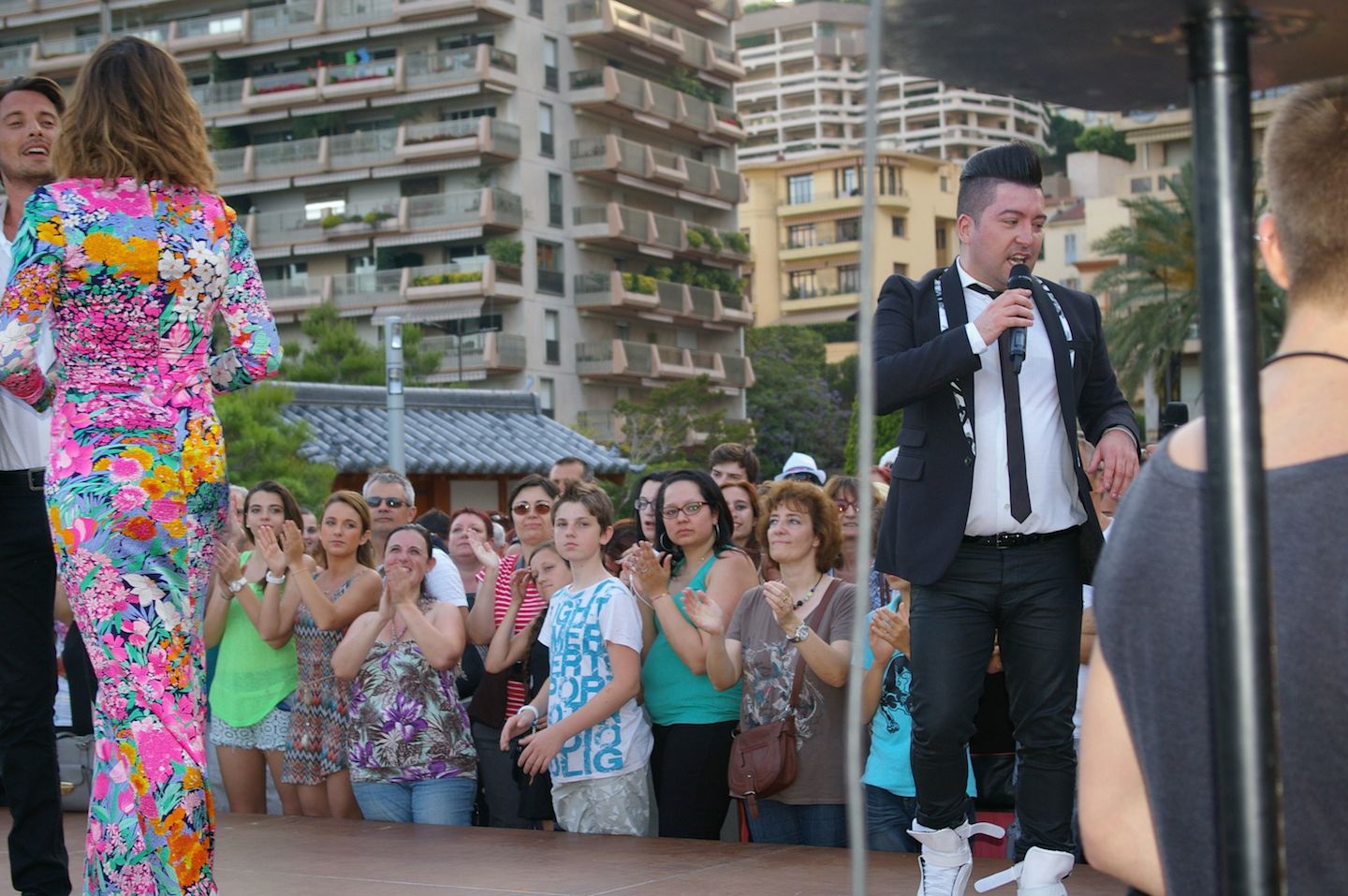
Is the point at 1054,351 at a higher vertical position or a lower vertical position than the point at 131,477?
higher

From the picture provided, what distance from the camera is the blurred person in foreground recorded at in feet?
5.60

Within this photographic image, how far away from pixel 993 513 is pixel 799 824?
2180 millimetres

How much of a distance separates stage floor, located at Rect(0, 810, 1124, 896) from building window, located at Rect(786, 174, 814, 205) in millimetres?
79414

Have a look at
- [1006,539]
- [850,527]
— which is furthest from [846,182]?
[1006,539]

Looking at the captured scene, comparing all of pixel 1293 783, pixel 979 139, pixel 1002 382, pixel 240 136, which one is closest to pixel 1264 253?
pixel 1293 783

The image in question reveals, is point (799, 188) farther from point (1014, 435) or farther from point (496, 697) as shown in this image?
point (1014, 435)

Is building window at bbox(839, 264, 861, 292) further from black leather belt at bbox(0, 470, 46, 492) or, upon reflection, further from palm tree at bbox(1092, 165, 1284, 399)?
black leather belt at bbox(0, 470, 46, 492)

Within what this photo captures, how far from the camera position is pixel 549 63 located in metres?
54.6

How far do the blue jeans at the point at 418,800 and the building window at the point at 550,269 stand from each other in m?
47.2

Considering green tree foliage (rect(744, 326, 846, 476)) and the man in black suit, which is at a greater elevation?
green tree foliage (rect(744, 326, 846, 476))

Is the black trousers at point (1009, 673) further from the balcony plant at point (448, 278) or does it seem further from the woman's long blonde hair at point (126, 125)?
the balcony plant at point (448, 278)

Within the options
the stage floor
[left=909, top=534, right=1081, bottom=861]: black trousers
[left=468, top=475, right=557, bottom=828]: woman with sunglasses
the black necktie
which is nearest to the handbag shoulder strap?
the stage floor

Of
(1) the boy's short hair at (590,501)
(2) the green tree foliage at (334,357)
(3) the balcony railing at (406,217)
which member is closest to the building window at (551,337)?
(3) the balcony railing at (406,217)

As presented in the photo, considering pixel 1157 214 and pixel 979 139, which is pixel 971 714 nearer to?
pixel 1157 214
